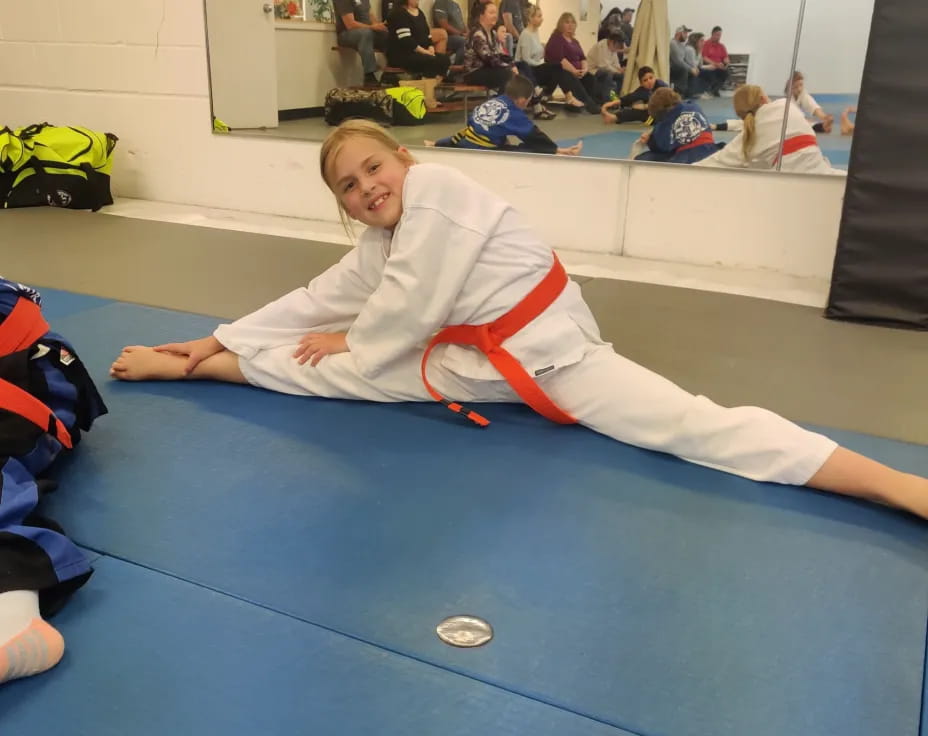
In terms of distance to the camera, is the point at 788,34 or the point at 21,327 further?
the point at 788,34

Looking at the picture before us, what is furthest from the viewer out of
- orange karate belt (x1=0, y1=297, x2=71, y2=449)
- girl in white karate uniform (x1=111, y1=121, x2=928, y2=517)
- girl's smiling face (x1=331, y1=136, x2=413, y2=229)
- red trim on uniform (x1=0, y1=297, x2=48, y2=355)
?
girl's smiling face (x1=331, y1=136, x2=413, y2=229)

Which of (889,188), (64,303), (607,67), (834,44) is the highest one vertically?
(834,44)

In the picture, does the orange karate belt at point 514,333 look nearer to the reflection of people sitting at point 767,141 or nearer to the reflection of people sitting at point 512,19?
the reflection of people sitting at point 767,141

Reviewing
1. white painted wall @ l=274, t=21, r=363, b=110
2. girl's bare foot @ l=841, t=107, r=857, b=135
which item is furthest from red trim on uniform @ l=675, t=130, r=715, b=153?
white painted wall @ l=274, t=21, r=363, b=110

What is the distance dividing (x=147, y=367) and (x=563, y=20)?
2911 millimetres

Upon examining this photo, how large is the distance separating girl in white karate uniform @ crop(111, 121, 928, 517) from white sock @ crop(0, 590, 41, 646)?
3.38 ft

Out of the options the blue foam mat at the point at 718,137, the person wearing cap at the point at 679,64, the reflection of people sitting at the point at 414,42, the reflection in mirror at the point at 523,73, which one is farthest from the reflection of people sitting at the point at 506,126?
the person wearing cap at the point at 679,64

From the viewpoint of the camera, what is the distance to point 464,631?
1.43m

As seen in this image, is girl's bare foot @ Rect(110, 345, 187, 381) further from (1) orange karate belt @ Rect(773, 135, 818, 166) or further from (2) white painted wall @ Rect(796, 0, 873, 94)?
(2) white painted wall @ Rect(796, 0, 873, 94)

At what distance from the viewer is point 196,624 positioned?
143 centimetres

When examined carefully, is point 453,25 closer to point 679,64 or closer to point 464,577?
point 679,64

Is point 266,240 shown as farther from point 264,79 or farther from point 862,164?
point 862,164

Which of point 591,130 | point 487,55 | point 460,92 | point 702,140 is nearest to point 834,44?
point 702,140

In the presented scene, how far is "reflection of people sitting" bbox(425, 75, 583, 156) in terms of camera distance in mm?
4414
